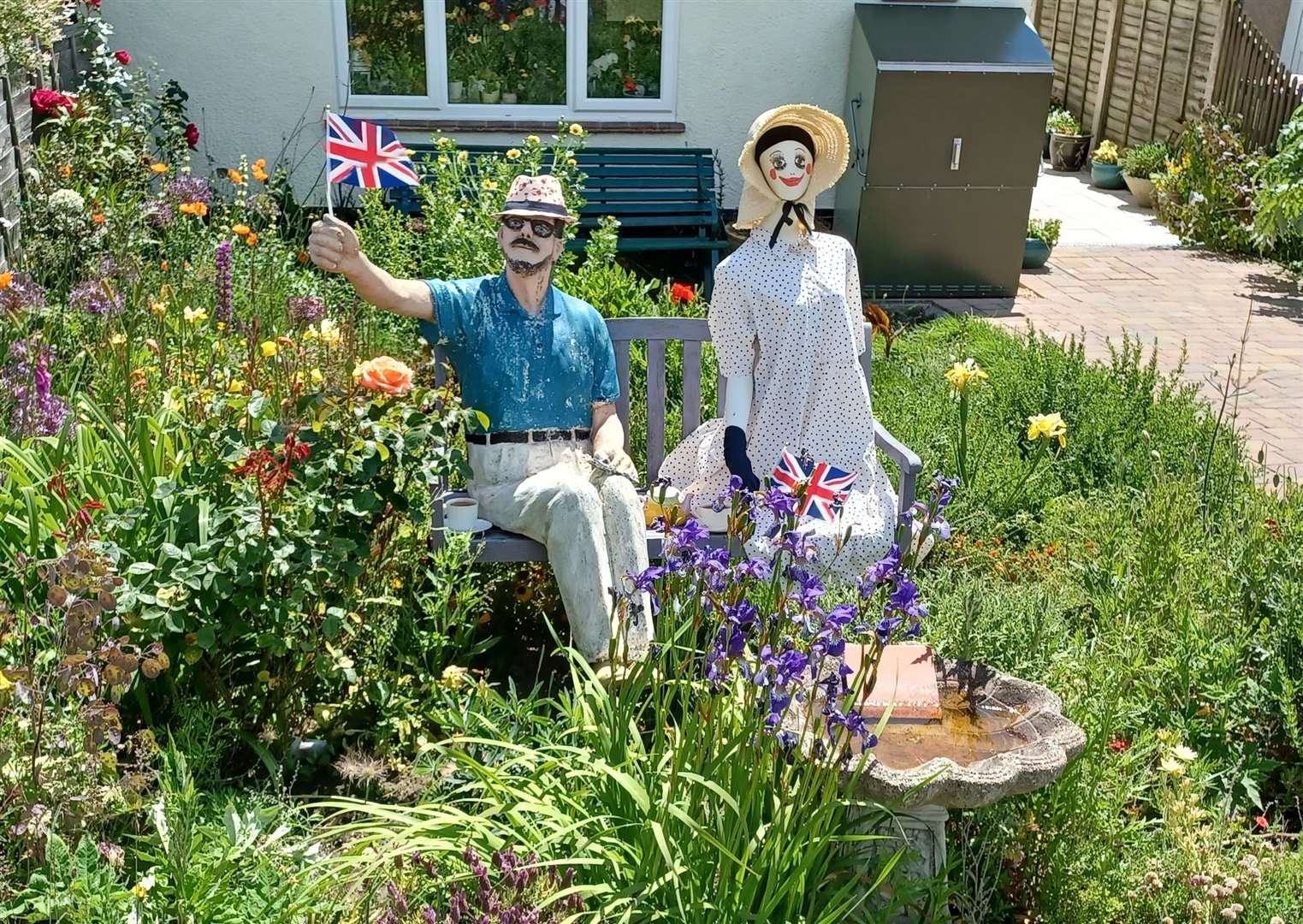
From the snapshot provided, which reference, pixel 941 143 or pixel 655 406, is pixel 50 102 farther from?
pixel 941 143

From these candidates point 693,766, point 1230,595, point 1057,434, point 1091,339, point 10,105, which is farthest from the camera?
point 1091,339

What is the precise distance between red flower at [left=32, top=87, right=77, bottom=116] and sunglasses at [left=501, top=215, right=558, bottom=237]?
3207 mm

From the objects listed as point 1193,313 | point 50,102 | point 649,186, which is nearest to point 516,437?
point 50,102

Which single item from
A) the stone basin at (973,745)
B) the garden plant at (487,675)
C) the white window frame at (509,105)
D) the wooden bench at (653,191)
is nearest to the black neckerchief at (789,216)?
the garden plant at (487,675)

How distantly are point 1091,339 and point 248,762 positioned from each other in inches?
232

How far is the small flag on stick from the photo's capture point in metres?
3.39

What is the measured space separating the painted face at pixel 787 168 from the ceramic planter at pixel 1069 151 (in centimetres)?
1081

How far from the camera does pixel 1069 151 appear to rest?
1366 cm

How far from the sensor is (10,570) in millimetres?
3012

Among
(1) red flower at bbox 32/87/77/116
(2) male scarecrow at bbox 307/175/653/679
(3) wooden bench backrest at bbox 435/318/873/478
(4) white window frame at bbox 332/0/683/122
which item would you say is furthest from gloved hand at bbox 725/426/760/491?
(4) white window frame at bbox 332/0/683/122


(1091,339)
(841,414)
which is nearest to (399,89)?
(1091,339)

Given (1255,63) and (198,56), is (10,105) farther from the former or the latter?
(1255,63)

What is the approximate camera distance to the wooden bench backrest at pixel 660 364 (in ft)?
13.5

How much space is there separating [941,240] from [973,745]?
Result: 18.9 feet
